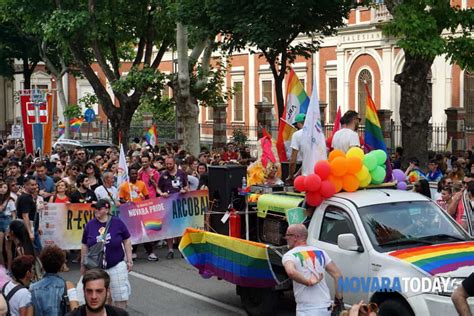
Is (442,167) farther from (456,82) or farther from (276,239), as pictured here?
(456,82)

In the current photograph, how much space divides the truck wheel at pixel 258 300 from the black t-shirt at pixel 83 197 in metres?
5.03

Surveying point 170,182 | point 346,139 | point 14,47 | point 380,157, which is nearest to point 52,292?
point 380,157

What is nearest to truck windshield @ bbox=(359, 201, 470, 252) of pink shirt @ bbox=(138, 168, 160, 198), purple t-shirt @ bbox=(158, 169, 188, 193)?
purple t-shirt @ bbox=(158, 169, 188, 193)

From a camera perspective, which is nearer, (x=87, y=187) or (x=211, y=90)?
(x=87, y=187)

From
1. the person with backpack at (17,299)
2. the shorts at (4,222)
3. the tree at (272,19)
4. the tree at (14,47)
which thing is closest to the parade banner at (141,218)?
the shorts at (4,222)

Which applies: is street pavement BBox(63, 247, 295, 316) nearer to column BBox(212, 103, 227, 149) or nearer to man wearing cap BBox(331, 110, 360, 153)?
man wearing cap BBox(331, 110, 360, 153)

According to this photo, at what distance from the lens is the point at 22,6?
3086 centimetres

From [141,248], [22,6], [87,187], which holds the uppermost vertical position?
[22,6]

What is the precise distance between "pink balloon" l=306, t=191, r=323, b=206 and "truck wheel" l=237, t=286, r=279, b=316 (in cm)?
130

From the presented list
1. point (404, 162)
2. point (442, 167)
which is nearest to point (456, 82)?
point (404, 162)

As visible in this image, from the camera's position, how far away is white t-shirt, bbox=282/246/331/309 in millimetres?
7949

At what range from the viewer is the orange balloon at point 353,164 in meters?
10.2

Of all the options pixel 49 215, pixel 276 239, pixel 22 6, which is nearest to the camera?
pixel 276 239

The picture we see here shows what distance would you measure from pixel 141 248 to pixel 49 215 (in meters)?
2.81
